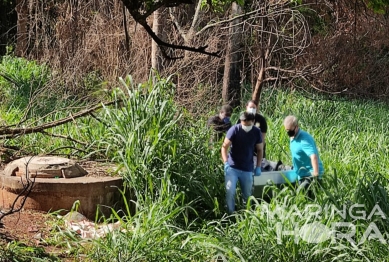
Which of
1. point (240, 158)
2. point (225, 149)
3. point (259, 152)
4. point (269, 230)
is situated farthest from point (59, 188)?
point (269, 230)

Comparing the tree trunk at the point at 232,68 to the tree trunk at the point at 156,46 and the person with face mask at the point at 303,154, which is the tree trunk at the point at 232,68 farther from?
the person with face mask at the point at 303,154

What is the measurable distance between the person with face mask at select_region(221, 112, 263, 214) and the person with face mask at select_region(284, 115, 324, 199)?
1.38 ft

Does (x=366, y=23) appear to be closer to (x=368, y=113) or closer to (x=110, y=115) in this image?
(x=368, y=113)

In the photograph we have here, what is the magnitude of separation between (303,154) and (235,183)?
81 centimetres

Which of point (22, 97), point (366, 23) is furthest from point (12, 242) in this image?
point (366, 23)

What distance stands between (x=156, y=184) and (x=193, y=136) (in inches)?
47.6

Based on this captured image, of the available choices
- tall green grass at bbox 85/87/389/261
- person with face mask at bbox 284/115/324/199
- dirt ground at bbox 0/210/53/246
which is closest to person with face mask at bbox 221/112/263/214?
tall green grass at bbox 85/87/389/261

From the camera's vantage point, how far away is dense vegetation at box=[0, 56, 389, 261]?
5.69 meters

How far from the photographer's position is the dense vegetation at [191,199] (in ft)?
18.7

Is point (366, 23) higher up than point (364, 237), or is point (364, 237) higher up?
point (366, 23)

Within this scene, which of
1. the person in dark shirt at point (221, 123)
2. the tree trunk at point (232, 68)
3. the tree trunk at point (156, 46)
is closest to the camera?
the person in dark shirt at point (221, 123)

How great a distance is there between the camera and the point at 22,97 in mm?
12773

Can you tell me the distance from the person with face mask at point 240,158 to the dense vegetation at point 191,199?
218 mm

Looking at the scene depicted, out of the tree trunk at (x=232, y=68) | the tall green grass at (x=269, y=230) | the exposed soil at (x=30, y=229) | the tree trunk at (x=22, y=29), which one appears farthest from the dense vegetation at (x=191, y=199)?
the tree trunk at (x=22, y=29)
